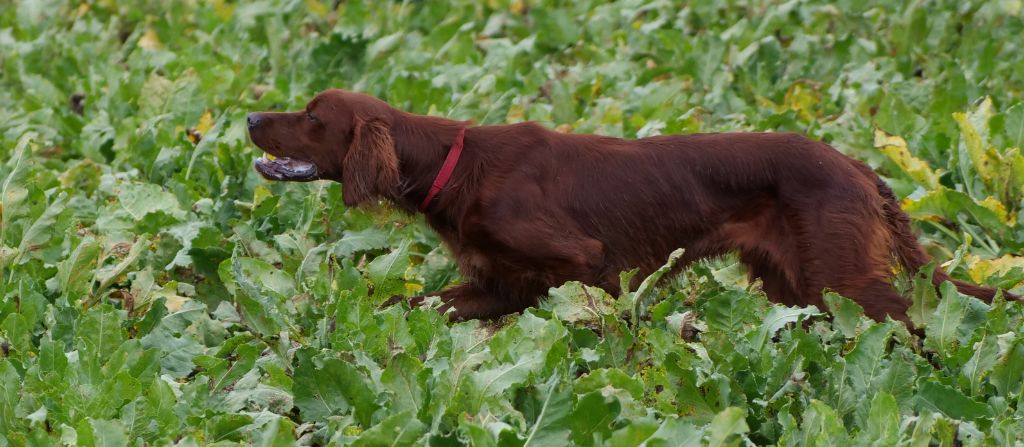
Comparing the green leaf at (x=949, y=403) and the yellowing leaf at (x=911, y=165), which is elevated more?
the green leaf at (x=949, y=403)

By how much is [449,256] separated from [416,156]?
42 centimetres

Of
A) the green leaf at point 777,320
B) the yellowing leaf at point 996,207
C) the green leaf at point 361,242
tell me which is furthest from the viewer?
the yellowing leaf at point 996,207

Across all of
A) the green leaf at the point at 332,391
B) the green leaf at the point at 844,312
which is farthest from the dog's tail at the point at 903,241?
the green leaf at the point at 332,391

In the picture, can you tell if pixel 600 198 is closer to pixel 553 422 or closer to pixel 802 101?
pixel 553 422

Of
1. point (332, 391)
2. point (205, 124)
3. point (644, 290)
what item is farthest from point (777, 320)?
point (205, 124)

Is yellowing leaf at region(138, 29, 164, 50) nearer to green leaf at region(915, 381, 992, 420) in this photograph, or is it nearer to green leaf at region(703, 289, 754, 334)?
green leaf at region(703, 289, 754, 334)

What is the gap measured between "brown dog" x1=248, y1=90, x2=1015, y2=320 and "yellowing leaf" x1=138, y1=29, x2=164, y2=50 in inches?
197

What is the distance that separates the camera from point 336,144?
5.53 metres

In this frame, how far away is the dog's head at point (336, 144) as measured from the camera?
5.41 metres

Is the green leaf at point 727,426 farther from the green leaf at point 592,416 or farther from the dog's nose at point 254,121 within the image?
the dog's nose at point 254,121

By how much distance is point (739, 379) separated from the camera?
4.41 meters

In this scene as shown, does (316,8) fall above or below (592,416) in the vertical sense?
below

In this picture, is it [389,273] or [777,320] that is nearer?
[777,320]

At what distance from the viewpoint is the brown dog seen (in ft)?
17.2
